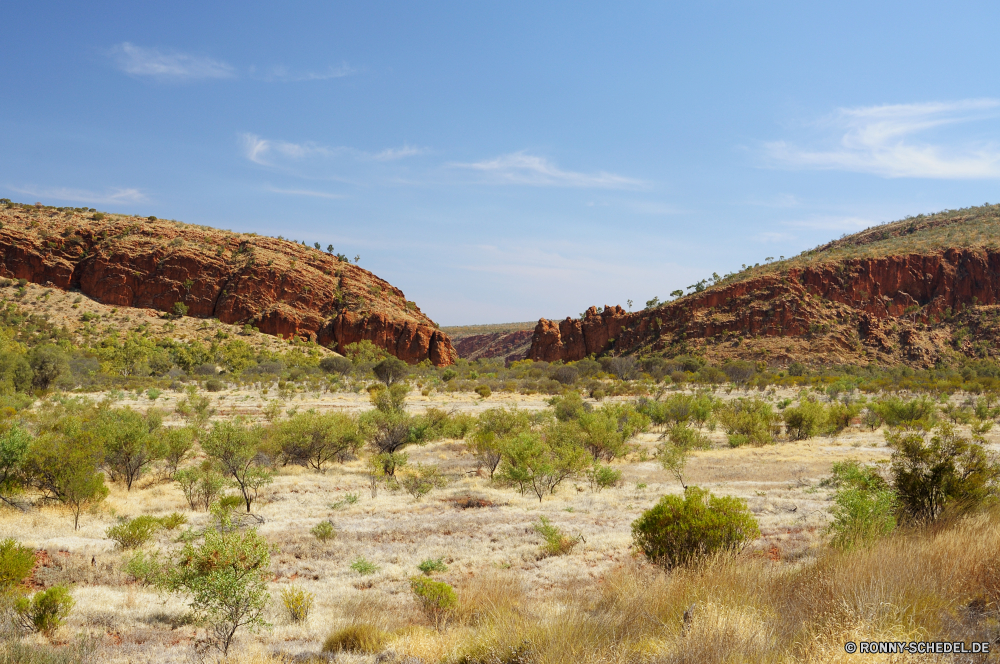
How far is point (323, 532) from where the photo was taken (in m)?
9.49

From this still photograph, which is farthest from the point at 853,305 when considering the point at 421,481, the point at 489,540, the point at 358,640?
the point at 358,640

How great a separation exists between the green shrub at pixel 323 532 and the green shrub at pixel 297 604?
288cm

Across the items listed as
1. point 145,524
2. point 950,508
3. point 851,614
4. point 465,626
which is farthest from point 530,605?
point 145,524

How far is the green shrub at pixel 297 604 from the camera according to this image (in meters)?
6.09

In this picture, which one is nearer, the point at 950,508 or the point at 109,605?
the point at 109,605

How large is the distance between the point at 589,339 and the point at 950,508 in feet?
240

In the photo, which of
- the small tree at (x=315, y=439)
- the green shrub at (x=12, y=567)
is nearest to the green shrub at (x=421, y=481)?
the small tree at (x=315, y=439)

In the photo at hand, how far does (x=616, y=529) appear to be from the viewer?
977 centimetres

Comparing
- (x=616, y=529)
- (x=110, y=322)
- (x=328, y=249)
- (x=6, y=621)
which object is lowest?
(x=616, y=529)

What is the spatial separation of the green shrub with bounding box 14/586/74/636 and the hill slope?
62.5m

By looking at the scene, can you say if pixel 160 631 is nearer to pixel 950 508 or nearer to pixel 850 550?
pixel 850 550

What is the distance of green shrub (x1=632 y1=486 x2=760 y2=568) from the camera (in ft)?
21.3

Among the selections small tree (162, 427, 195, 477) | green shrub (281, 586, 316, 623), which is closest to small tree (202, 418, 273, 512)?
small tree (162, 427, 195, 477)

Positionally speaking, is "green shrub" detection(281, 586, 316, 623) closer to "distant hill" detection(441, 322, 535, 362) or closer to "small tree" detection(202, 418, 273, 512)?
"small tree" detection(202, 418, 273, 512)
